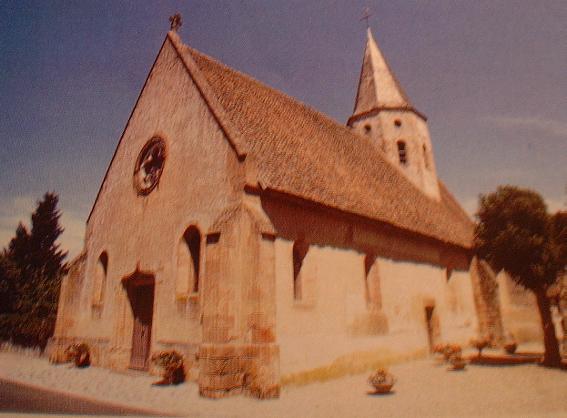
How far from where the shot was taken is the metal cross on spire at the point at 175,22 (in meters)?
15.5

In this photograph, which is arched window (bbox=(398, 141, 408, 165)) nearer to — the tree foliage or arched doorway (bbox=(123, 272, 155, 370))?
arched doorway (bbox=(123, 272, 155, 370))

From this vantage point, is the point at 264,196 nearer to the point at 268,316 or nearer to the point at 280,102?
the point at 268,316

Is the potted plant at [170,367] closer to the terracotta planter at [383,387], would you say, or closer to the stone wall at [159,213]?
the stone wall at [159,213]

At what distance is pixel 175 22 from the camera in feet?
51.2

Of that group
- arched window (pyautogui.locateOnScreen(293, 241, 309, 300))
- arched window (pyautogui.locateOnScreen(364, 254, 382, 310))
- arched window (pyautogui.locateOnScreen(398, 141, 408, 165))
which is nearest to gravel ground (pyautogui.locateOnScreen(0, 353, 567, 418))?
arched window (pyautogui.locateOnScreen(364, 254, 382, 310))

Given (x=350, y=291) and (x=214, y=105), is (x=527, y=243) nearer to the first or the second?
(x=350, y=291)

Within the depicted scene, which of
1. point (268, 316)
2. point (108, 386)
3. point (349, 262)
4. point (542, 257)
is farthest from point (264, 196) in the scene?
point (542, 257)

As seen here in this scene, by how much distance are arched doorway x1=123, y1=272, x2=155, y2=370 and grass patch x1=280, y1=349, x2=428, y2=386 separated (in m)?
5.48

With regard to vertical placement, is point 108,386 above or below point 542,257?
below

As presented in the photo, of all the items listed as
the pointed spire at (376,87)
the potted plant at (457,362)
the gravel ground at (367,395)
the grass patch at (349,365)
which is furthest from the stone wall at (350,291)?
the pointed spire at (376,87)

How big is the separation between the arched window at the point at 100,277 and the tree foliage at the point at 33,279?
221 inches

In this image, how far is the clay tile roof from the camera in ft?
40.3

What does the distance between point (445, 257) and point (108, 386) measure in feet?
50.9

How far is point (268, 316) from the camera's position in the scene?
958cm
